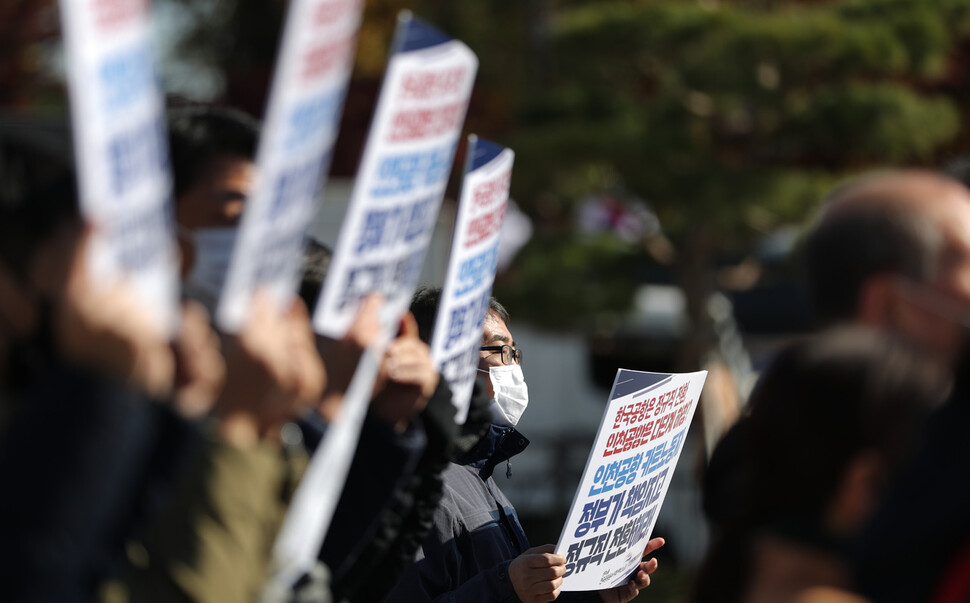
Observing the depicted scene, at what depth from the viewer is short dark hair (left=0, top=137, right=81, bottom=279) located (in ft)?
4.54

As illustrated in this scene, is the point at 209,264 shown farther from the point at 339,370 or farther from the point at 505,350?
the point at 505,350

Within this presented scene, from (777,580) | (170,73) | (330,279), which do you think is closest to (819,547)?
(777,580)

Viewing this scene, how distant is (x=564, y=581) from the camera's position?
2.45m

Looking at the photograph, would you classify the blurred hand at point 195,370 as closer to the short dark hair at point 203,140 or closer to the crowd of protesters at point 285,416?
the crowd of protesters at point 285,416

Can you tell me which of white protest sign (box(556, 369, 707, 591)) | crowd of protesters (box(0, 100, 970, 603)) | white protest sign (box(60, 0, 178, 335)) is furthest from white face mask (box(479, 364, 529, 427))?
white protest sign (box(60, 0, 178, 335))

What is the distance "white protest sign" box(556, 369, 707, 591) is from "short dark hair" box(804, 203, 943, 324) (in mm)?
720

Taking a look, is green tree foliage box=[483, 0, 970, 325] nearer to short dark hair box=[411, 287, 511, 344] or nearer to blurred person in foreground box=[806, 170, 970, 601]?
short dark hair box=[411, 287, 511, 344]

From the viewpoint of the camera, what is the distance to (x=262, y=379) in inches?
57.6

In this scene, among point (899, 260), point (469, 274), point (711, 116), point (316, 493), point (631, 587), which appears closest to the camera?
point (316, 493)

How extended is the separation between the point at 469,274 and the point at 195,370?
58 centimetres

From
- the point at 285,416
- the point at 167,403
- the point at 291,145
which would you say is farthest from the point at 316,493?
the point at 291,145

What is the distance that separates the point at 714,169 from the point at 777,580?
315 inches

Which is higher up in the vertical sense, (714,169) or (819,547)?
(819,547)

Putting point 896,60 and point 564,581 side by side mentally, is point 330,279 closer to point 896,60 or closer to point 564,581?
point 564,581
